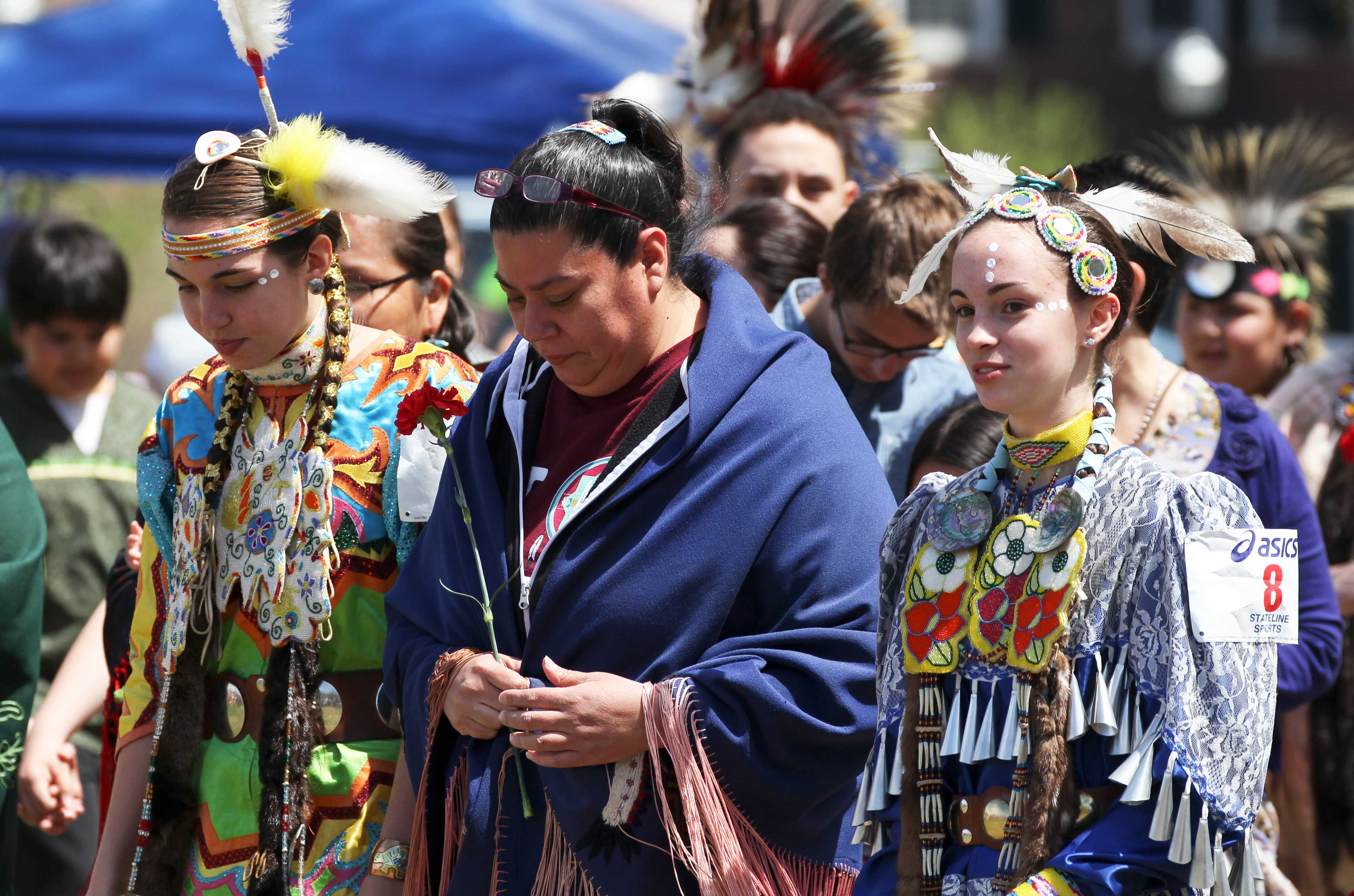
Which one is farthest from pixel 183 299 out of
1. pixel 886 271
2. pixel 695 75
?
pixel 695 75

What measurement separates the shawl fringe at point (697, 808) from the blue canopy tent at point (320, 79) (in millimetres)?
4198

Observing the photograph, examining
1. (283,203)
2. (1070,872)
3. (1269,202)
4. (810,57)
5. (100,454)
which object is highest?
(810,57)

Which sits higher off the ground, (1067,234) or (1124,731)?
(1067,234)

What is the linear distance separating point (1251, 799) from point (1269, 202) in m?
3.15

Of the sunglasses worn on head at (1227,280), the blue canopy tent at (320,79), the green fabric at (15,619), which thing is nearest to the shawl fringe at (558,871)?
the green fabric at (15,619)

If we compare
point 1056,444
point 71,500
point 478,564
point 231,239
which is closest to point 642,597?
point 478,564

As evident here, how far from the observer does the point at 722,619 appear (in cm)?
226

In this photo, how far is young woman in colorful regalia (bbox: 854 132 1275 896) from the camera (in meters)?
1.96

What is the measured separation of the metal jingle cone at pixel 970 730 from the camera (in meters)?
2.09

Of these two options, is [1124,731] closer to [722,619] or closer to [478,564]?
[722,619]

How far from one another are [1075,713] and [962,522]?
0.32 meters

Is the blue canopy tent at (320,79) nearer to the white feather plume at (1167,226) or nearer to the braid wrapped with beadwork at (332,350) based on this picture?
the braid wrapped with beadwork at (332,350)

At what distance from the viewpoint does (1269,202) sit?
4660 millimetres

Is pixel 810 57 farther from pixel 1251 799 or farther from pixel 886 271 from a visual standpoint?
pixel 1251 799
